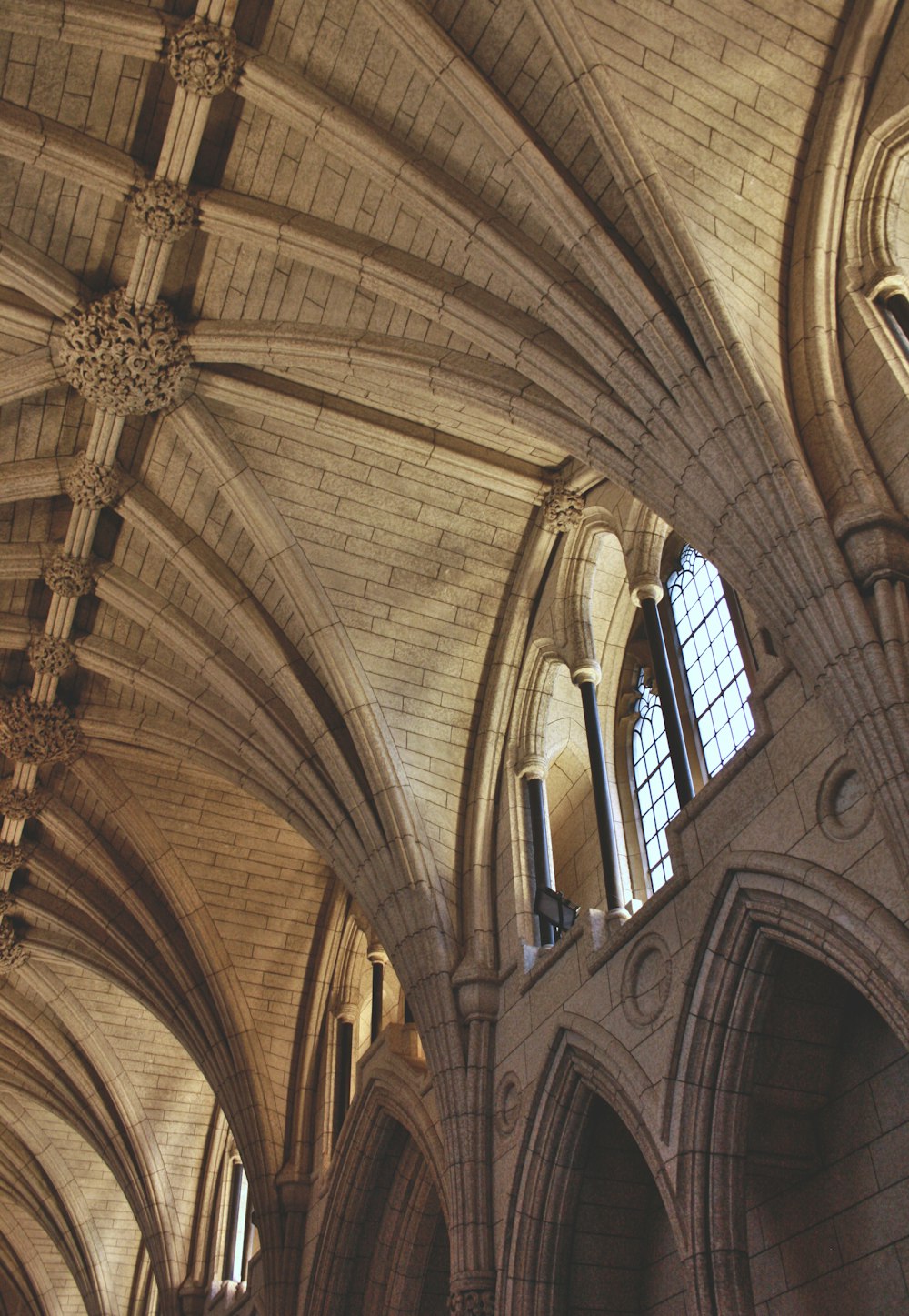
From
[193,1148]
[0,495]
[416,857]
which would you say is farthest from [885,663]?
[193,1148]

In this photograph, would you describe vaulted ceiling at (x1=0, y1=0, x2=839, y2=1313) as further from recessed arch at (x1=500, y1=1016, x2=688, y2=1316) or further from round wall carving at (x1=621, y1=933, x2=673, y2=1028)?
round wall carving at (x1=621, y1=933, x2=673, y2=1028)

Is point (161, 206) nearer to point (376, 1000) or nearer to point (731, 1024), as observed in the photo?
point (731, 1024)

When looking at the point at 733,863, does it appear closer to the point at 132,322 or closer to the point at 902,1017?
the point at 902,1017

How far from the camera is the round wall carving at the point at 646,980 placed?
9367 millimetres

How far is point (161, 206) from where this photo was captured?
11.1 m

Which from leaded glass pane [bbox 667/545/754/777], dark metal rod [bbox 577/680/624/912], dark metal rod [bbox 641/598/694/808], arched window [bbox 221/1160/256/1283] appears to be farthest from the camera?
arched window [bbox 221/1160/256/1283]

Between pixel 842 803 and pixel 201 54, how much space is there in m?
7.32

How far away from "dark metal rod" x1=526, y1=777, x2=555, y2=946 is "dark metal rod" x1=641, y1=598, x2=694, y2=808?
226 cm

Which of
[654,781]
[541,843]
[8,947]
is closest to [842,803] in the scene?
[654,781]

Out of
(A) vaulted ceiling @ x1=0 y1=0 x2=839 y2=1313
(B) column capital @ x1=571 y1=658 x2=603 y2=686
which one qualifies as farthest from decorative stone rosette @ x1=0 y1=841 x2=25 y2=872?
(B) column capital @ x1=571 y1=658 x2=603 y2=686

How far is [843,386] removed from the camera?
8656 mm

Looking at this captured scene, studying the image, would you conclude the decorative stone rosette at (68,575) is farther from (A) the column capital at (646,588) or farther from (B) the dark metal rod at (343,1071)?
(B) the dark metal rod at (343,1071)

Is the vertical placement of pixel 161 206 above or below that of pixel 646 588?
above

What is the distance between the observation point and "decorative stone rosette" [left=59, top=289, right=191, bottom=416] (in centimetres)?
1188
